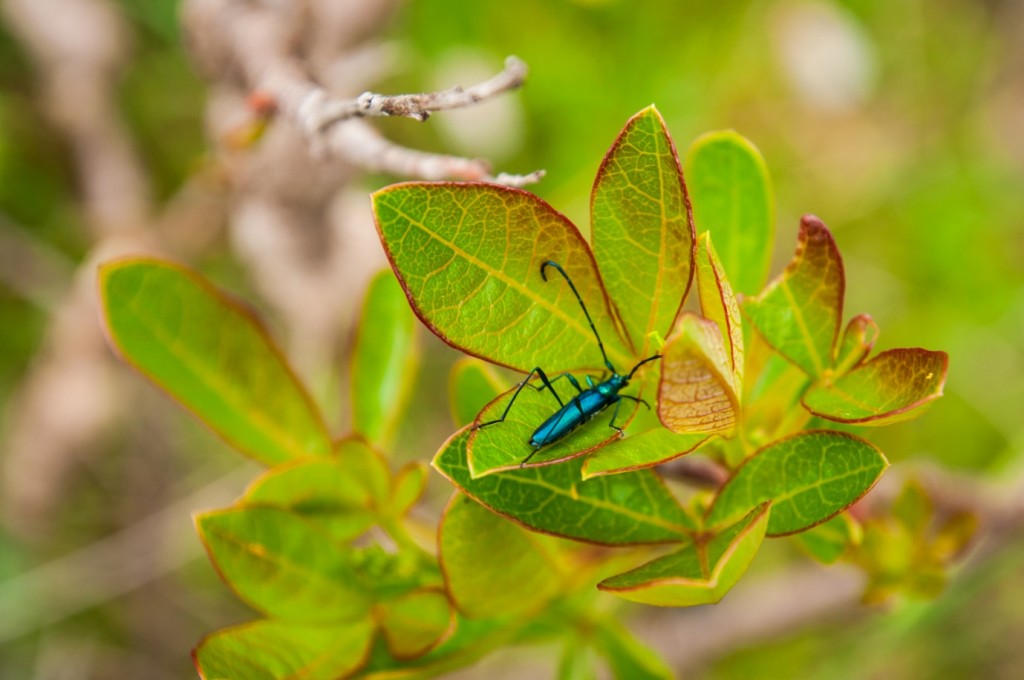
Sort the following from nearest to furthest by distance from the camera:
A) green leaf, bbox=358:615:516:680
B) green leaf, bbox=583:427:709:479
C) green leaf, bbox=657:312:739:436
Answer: green leaf, bbox=657:312:739:436
green leaf, bbox=583:427:709:479
green leaf, bbox=358:615:516:680

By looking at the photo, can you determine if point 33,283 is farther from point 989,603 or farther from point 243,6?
point 989,603

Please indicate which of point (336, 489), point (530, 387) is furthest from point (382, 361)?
point (530, 387)

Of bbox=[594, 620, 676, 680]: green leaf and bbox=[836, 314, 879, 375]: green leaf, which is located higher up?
bbox=[836, 314, 879, 375]: green leaf

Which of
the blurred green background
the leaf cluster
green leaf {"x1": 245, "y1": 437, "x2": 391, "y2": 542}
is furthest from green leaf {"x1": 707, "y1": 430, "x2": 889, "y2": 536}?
the blurred green background

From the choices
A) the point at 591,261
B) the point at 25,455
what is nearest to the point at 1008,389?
the point at 591,261

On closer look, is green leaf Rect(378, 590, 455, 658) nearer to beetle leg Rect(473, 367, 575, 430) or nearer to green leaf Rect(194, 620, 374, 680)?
green leaf Rect(194, 620, 374, 680)

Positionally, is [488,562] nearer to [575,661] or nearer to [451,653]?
[451,653]

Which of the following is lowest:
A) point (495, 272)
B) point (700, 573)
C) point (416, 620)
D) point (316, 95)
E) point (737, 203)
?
point (700, 573)
